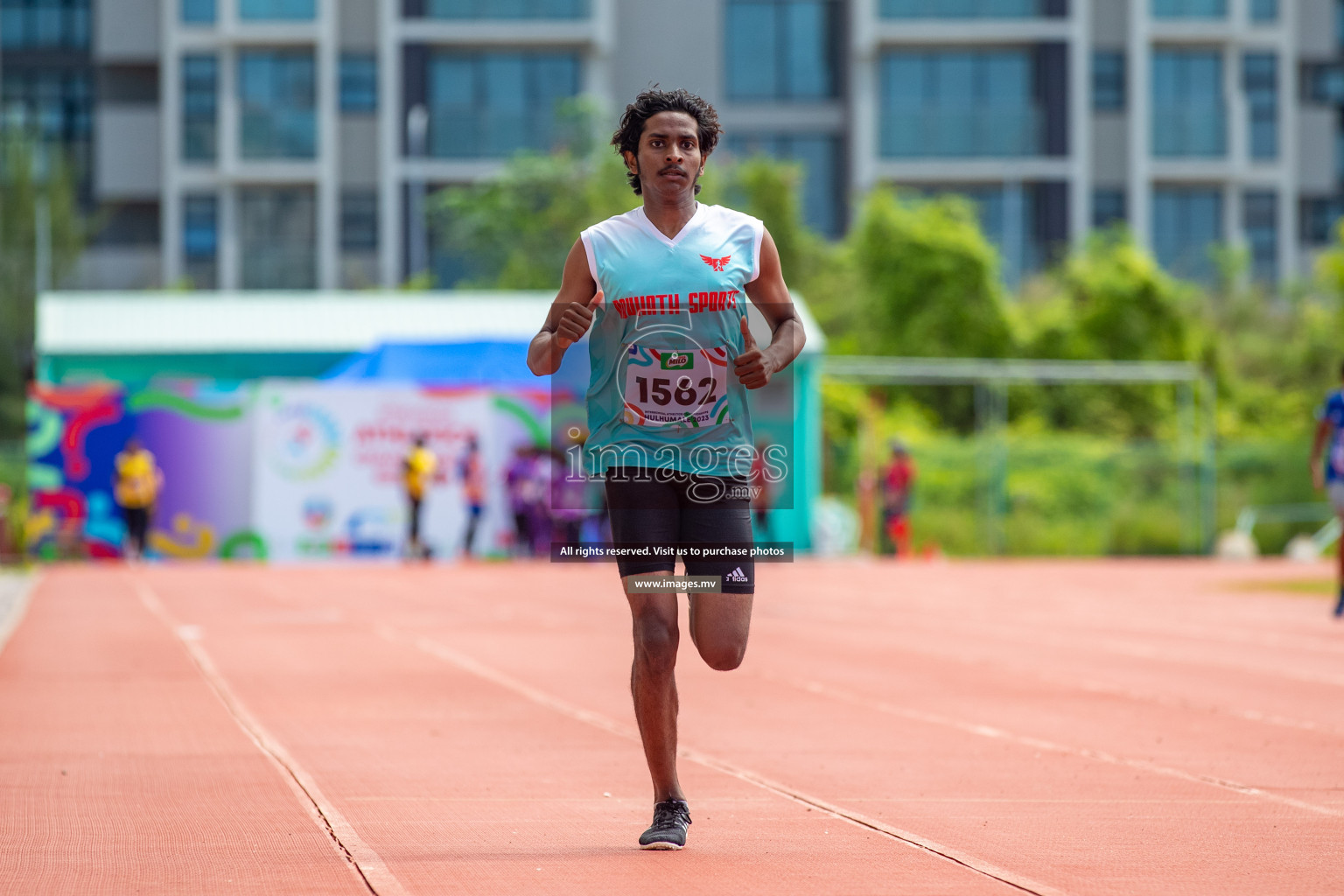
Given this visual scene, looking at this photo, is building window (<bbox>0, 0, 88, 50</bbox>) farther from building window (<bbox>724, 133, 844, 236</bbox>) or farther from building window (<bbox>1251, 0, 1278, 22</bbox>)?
building window (<bbox>1251, 0, 1278, 22</bbox>)

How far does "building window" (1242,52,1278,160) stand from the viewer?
173ft

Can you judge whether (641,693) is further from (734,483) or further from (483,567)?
Answer: (483,567)

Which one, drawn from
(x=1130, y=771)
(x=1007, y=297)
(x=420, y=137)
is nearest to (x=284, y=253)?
(x=420, y=137)

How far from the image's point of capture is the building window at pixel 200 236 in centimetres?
5256

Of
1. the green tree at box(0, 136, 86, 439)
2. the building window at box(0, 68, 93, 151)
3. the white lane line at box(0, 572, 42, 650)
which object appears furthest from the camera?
the building window at box(0, 68, 93, 151)

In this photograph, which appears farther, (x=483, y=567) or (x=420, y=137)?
(x=420, y=137)

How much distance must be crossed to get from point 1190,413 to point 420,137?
23978mm

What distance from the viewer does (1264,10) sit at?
53219mm

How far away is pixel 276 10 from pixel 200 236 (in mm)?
6329

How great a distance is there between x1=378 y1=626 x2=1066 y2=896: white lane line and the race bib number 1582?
1.46m

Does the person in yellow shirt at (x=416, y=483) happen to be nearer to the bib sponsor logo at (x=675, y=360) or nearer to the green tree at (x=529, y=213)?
the green tree at (x=529, y=213)

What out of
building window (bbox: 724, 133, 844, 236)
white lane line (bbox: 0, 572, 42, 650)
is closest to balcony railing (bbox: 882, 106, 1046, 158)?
building window (bbox: 724, 133, 844, 236)

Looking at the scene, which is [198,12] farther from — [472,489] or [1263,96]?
[1263,96]

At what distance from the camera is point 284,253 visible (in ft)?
171
